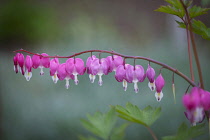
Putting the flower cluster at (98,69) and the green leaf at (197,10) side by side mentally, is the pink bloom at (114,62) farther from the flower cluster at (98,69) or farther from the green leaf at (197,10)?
the green leaf at (197,10)

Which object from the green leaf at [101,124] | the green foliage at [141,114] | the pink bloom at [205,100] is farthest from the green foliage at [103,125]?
the pink bloom at [205,100]

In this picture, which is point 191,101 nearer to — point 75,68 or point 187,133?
point 187,133

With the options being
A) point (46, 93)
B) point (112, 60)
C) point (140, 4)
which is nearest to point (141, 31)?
point (140, 4)

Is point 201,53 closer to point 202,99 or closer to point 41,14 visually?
point 41,14

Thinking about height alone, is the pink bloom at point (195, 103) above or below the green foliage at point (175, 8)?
below

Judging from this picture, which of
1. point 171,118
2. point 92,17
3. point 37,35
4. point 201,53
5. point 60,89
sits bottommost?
point 171,118

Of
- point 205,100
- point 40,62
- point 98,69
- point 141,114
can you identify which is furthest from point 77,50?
point 205,100
